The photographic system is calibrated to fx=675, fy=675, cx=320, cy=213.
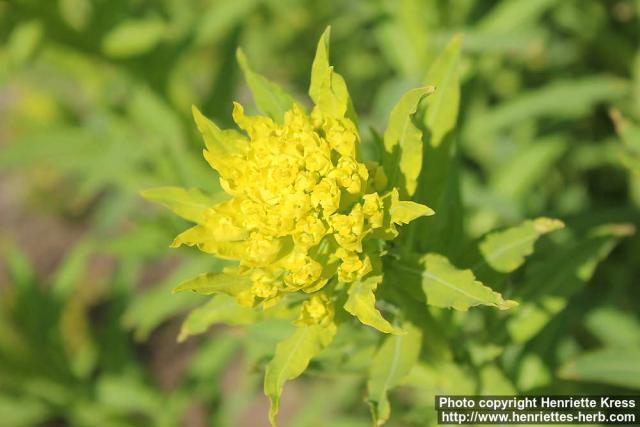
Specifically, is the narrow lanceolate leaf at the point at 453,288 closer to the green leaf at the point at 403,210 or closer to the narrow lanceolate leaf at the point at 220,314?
the green leaf at the point at 403,210

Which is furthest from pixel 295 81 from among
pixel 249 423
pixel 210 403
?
pixel 249 423

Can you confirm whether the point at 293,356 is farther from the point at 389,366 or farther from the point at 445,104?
the point at 445,104

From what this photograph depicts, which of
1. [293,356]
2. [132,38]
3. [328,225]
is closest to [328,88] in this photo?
[328,225]

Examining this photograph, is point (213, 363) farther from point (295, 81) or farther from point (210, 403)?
point (295, 81)

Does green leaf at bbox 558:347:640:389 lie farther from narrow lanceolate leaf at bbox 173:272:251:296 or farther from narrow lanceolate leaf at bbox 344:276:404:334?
narrow lanceolate leaf at bbox 173:272:251:296

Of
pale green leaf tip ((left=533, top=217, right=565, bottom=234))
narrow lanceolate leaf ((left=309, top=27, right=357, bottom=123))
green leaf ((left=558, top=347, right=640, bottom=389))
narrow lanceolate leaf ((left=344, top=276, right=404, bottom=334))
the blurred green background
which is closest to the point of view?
narrow lanceolate leaf ((left=344, top=276, right=404, bottom=334))

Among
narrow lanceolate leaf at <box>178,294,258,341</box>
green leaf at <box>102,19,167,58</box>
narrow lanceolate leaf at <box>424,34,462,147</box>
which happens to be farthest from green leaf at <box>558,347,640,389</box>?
green leaf at <box>102,19,167,58</box>
